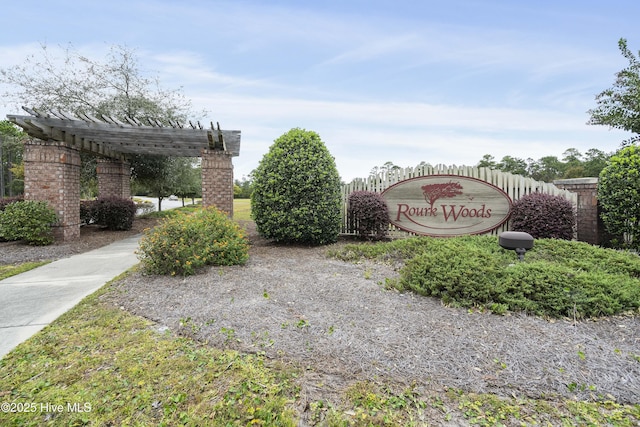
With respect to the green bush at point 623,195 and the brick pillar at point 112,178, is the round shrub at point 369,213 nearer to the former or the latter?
the green bush at point 623,195

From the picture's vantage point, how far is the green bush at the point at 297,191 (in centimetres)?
676

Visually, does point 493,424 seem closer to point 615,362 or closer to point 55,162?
point 615,362

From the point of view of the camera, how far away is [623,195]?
596 centimetres

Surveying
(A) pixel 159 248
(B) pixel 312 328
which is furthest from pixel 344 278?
(A) pixel 159 248

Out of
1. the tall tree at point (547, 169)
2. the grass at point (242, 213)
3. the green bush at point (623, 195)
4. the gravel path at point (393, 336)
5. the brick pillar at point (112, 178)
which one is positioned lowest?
the gravel path at point (393, 336)

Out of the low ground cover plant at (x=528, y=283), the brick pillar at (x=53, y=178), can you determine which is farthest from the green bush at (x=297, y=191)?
the brick pillar at (x=53, y=178)

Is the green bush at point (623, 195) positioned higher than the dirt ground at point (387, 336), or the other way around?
the green bush at point (623, 195)

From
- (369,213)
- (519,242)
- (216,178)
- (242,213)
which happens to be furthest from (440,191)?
(242,213)

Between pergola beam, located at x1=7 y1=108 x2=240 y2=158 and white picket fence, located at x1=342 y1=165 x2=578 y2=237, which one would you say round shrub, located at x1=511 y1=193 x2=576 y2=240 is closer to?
white picket fence, located at x1=342 y1=165 x2=578 y2=237

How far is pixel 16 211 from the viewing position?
23.2 ft

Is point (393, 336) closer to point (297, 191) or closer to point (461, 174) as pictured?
point (297, 191)

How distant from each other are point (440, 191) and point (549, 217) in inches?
90.3

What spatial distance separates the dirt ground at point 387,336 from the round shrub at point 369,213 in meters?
3.35

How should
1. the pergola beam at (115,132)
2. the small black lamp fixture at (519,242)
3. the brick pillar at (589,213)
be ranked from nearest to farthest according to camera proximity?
the small black lamp fixture at (519,242)
the pergola beam at (115,132)
the brick pillar at (589,213)
